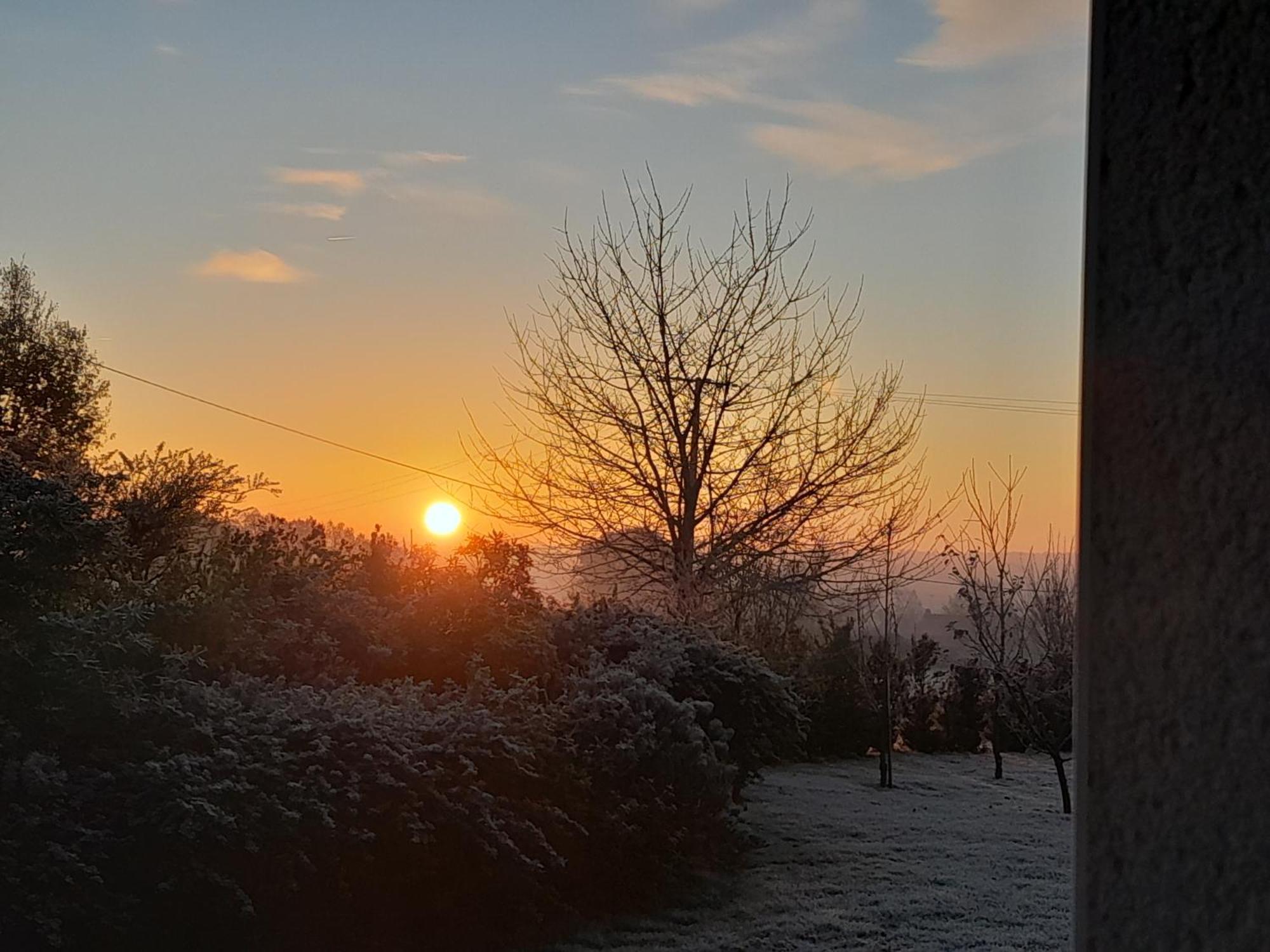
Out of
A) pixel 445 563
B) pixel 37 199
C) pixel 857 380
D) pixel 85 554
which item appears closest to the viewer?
pixel 85 554

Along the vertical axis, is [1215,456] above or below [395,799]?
above

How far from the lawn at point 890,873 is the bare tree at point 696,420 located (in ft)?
2.62

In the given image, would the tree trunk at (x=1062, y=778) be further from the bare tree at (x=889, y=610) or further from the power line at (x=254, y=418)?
the power line at (x=254, y=418)

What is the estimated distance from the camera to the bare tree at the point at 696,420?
389cm

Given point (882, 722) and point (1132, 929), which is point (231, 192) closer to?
point (882, 722)

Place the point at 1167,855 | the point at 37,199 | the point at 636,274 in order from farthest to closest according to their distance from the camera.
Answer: the point at 636,274 < the point at 37,199 < the point at 1167,855

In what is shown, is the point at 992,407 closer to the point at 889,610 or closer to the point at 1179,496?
the point at 889,610

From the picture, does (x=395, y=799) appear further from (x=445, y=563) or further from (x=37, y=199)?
(x=37, y=199)

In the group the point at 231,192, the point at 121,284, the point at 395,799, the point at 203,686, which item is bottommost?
the point at 395,799

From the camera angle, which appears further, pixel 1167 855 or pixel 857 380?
pixel 857 380

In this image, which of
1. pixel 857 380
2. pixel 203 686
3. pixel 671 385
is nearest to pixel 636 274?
pixel 671 385

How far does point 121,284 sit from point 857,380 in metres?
2.20

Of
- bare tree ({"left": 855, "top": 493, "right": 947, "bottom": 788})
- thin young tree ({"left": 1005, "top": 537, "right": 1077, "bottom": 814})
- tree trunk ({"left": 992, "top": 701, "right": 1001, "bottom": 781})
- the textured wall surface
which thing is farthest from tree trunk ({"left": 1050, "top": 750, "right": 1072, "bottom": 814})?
the textured wall surface

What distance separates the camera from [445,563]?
320 centimetres
